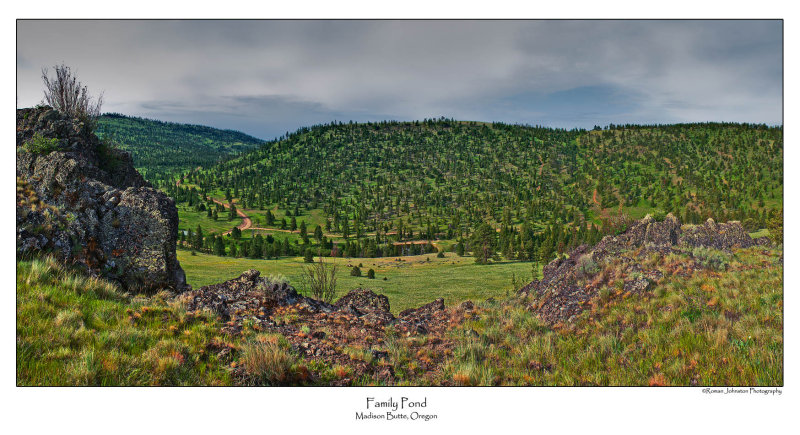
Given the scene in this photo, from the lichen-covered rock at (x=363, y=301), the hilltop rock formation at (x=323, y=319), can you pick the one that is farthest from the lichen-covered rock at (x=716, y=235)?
the hilltop rock formation at (x=323, y=319)

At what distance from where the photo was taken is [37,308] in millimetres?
5059

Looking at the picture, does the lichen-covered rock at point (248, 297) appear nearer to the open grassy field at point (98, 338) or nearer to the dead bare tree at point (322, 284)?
the open grassy field at point (98, 338)

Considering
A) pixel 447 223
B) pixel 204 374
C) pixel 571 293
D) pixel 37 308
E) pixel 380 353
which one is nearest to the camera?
pixel 204 374

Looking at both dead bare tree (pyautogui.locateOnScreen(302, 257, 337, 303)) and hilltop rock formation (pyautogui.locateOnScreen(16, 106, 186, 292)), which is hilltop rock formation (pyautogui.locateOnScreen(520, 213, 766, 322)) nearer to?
dead bare tree (pyautogui.locateOnScreen(302, 257, 337, 303))

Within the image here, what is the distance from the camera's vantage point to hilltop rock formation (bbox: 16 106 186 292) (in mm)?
8477

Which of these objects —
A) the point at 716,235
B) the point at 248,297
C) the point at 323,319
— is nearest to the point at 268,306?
the point at 248,297

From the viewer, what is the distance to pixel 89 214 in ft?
31.2

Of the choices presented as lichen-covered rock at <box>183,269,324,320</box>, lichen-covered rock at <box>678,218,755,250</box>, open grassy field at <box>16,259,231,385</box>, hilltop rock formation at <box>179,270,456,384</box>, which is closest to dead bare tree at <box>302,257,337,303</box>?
lichen-covered rock at <box>183,269,324,320</box>

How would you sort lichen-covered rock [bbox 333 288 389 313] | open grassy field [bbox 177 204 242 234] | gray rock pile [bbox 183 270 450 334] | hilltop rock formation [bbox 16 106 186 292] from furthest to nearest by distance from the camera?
open grassy field [bbox 177 204 242 234] → lichen-covered rock [bbox 333 288 389 313] → gray rock pile [bbox 183 270 450 334] → hilltop rock formation [bbox 16 106 186 292]

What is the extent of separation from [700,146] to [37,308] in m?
254

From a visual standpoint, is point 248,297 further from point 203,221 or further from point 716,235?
point 203,221

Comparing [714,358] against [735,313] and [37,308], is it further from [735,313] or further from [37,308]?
[37,308]

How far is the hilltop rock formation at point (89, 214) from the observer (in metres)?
8.48

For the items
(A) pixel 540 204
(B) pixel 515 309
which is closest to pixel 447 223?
(A) pixel 540 204
